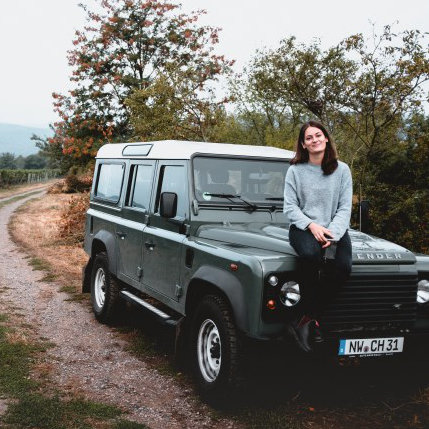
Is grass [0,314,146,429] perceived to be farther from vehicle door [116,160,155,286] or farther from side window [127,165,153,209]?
side window [127,165,153,209]

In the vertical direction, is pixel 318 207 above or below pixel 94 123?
below

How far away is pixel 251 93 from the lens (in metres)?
19.9

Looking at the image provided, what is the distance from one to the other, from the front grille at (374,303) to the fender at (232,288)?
58cm

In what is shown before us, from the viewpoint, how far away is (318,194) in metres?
4.04

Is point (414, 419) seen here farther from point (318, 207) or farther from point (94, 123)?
point (94, 123)

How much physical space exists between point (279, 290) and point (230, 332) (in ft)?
1.70

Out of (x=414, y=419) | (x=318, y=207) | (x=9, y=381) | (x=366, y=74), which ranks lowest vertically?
(x=9, y=381)

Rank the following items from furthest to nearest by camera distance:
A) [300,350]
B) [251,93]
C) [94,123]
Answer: [94,123], [251,93], [300,350]

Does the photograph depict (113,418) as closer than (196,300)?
Yes

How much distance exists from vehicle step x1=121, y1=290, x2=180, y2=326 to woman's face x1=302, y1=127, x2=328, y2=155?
1925 mm

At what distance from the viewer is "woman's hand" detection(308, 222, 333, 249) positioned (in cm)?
371

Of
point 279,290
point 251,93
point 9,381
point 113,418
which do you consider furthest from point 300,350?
point 251,93

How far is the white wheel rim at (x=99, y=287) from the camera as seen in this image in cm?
689

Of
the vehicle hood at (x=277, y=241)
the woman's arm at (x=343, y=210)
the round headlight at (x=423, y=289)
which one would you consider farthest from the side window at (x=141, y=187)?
the round headlight at (x=423, y=289)
